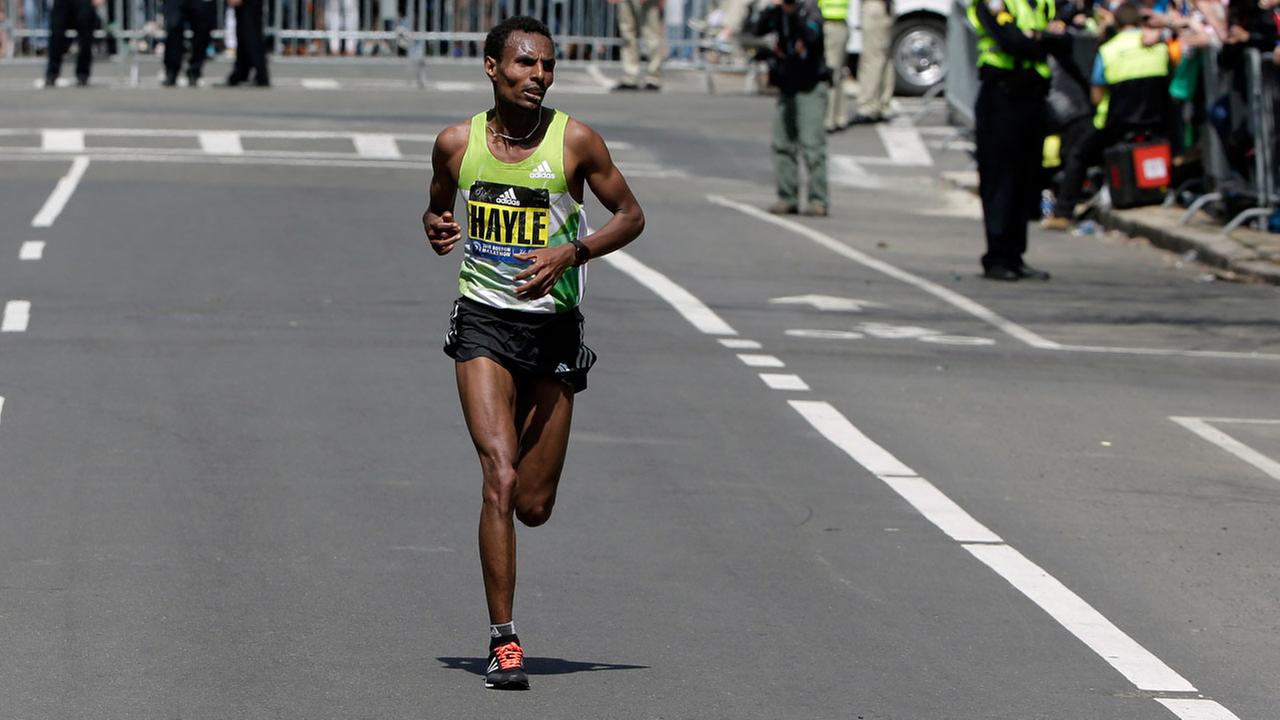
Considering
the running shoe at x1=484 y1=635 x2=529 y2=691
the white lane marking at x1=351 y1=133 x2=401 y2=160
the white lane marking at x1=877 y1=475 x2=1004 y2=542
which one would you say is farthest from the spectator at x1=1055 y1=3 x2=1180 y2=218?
the running shoe at x1=484 y1=635 x2=529 y2=691

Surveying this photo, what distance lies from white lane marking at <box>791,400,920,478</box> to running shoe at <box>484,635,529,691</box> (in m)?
3.66

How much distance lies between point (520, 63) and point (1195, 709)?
2.58 metres

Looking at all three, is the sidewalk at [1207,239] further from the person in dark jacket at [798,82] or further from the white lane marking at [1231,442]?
the white lane marking at [1231,442]

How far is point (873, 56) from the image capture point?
2983 cm

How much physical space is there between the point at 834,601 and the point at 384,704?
190cm

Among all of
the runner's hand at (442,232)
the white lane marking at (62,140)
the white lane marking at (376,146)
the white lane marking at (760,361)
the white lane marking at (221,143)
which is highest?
the runner's hand at (442,232)

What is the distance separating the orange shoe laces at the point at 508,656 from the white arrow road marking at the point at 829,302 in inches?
359

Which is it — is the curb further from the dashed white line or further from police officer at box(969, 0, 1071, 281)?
the dashed white line

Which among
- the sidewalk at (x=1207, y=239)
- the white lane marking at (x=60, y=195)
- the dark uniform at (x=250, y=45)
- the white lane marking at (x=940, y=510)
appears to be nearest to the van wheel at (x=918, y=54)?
the dark uniform at (x=250, y=45)

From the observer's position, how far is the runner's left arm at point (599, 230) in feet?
22.1

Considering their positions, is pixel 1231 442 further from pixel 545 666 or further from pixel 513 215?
pixel 513 215

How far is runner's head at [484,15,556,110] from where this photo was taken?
22.3ft

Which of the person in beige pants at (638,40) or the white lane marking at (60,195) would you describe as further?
the person in beige pants at (638,40)

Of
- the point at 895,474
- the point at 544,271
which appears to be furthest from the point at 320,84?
the point at 544,271
